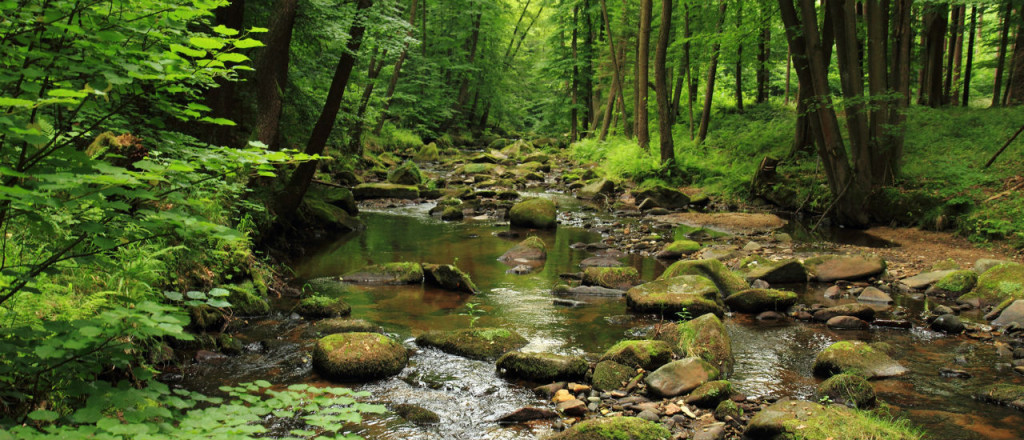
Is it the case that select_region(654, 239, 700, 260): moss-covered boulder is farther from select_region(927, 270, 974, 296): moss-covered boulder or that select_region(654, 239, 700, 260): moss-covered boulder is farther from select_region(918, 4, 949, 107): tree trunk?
select_region(918, 4, 949, 107): tree trunk

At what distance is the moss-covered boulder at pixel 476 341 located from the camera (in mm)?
6469

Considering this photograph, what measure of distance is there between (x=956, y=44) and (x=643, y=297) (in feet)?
77.3

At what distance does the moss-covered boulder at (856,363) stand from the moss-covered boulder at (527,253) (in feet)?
20.0

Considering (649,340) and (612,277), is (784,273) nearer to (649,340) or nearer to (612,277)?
(612,277)

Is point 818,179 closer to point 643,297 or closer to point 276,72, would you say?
point 643,297

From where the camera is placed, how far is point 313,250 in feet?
39.4

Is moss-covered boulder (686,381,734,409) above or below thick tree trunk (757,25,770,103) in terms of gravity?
below

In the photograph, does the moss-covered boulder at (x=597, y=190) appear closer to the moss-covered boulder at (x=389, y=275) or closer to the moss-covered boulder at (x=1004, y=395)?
the moss-covered boulder at (x=389, y=275)

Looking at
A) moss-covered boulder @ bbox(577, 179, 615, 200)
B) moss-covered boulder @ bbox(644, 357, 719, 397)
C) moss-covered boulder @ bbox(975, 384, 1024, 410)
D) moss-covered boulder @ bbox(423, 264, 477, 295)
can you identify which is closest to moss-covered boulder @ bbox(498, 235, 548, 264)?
moss-covered boulder @ bbox(423, 264, 477, 295)

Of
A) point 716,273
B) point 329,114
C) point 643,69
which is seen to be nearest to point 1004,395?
point 716,273

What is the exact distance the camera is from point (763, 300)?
8.05 metres

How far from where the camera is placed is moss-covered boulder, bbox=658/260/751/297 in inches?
344

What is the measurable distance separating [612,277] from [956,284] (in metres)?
4.97

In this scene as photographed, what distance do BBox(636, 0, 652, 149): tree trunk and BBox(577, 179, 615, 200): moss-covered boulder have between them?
8.70 ft
